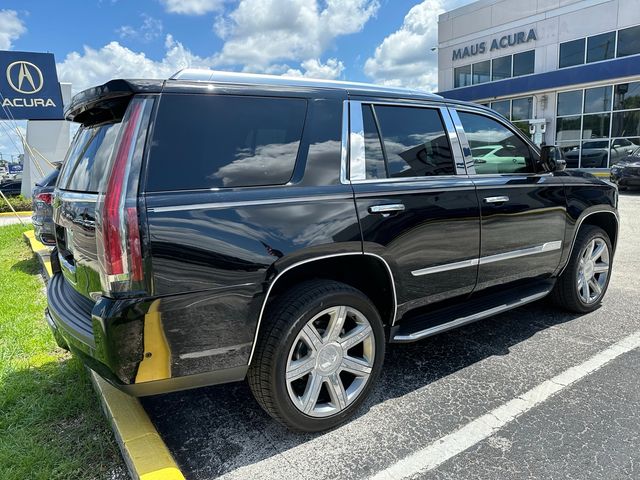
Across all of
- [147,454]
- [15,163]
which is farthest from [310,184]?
[15,163]

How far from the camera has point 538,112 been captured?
76.3 feet

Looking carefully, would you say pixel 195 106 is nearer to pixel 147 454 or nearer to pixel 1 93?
pixel 147 454

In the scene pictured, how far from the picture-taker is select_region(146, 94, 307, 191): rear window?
227 cm

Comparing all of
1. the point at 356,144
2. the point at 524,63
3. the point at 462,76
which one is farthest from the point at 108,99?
the point at 462,76

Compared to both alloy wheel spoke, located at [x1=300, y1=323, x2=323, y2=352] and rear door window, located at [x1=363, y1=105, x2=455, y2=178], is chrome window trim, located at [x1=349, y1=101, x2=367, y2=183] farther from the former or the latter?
alloy wheel spoke, located at [x1=300, y1=323, x2=323, y2=352]

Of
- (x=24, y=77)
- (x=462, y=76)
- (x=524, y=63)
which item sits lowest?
(x=24, y=77)

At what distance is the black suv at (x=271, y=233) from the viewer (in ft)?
7.20

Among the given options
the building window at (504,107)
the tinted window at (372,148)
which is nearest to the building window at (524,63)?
the building window at (504,107)

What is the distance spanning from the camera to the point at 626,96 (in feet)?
65.1

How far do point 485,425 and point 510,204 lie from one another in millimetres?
1674

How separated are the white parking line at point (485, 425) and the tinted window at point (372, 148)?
159 cm

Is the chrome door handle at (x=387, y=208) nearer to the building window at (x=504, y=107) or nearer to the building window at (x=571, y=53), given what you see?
the building window at (x=571, y=53)

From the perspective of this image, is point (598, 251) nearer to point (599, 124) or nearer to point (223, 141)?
point (223, 141)

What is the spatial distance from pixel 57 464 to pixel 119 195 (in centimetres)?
146
